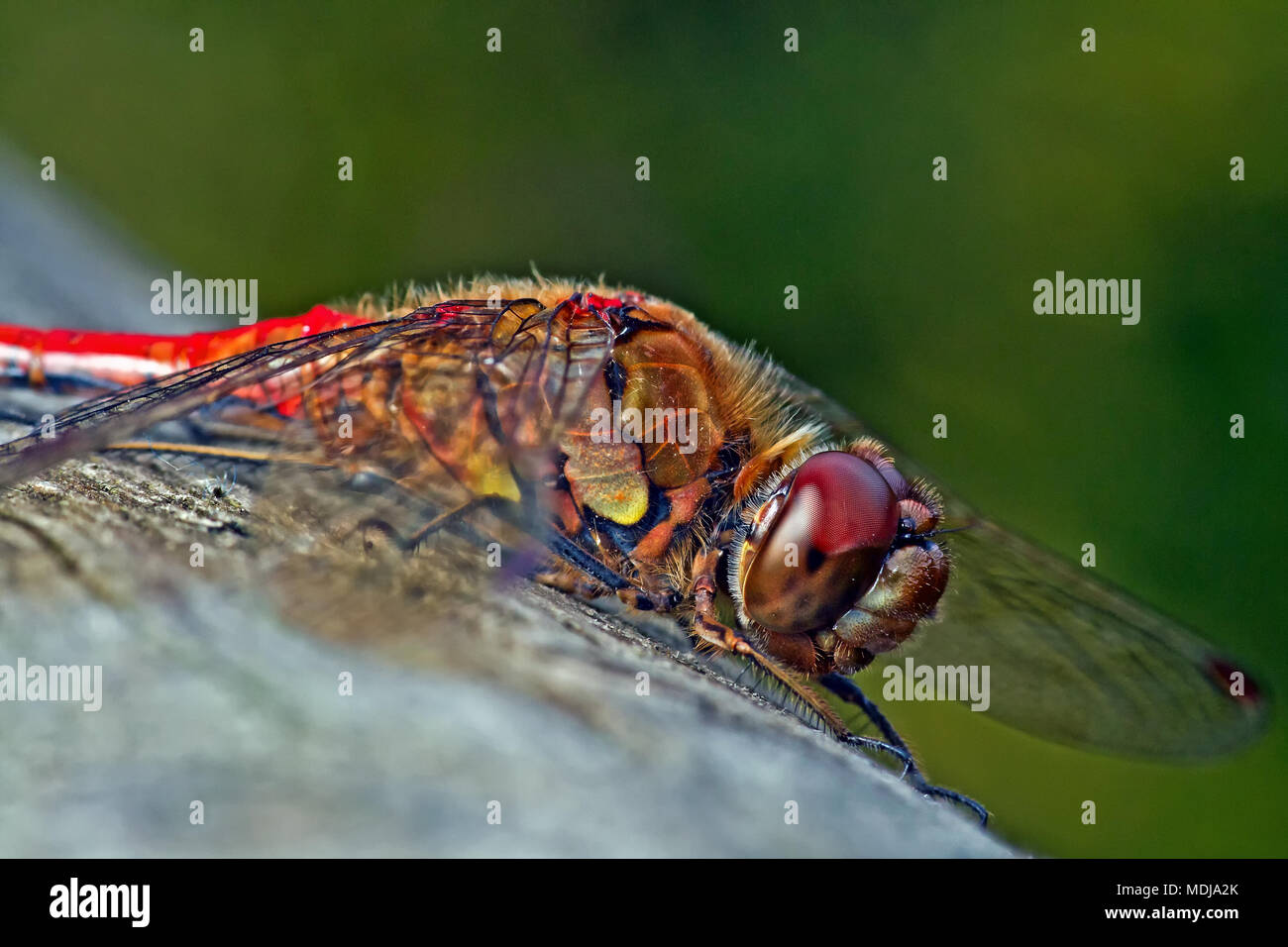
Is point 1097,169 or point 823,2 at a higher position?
point 823,2

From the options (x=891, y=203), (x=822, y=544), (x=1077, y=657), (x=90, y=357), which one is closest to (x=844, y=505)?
(x=822, y=544)

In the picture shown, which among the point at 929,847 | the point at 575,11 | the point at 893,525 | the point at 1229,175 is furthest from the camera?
the point at 575,11

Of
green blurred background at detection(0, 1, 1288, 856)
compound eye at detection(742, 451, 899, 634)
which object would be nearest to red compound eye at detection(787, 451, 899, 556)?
compound eye at detection(742, 451, 899, 634)

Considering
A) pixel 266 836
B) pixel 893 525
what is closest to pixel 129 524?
pixel 266 836

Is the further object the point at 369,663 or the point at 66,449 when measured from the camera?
the point at 66,449

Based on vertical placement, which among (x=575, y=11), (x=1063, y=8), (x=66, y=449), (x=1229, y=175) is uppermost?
(x=575, y=11)

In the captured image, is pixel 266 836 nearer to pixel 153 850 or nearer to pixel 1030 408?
pixel 153 850

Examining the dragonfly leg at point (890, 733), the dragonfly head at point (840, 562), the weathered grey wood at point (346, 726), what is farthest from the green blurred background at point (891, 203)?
the weathered grey wood at point (346, 726)

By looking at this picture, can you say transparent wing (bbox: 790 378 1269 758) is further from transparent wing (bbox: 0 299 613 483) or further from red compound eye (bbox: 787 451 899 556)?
transparent wing (bbox: 0 299 613 483)

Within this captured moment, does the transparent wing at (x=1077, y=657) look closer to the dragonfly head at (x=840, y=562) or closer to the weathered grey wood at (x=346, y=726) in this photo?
the dragonfly head at (x=840, y=562)
